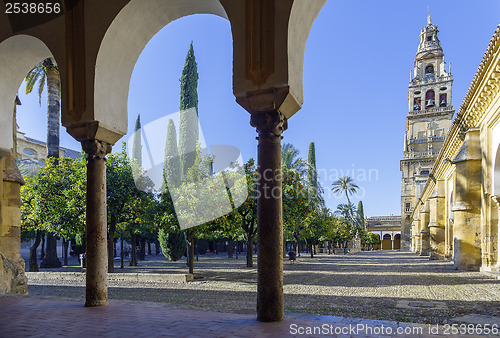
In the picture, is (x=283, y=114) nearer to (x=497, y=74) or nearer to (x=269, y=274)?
(x=269, y=274)

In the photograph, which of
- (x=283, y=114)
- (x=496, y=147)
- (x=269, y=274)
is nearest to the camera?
(x=269, y=274)

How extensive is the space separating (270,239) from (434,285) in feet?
28.9

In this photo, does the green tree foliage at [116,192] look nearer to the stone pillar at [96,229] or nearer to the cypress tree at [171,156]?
the cypress tree at [171,156]

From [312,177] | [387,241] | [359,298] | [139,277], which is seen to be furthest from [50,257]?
[387,241]

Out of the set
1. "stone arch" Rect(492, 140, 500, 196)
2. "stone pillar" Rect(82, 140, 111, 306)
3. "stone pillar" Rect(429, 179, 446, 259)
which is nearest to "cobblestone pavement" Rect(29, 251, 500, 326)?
"stone pillar" Rect(82, 140, 111, 306)

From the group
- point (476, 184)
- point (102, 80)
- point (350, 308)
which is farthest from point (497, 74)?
point (102, 80)

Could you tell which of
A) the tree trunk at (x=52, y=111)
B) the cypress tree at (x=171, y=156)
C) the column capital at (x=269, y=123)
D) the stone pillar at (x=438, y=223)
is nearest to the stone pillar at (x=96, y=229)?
the column capital at (x=269, y=123)

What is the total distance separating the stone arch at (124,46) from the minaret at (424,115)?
180 ft

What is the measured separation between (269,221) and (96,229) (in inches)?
123

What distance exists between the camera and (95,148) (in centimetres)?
607

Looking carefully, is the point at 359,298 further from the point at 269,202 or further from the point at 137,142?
the point at 137,142

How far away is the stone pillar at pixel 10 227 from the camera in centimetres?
807

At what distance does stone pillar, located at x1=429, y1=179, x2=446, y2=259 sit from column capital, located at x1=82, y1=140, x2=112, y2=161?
2418 cm

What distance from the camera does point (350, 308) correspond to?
7551 mm
